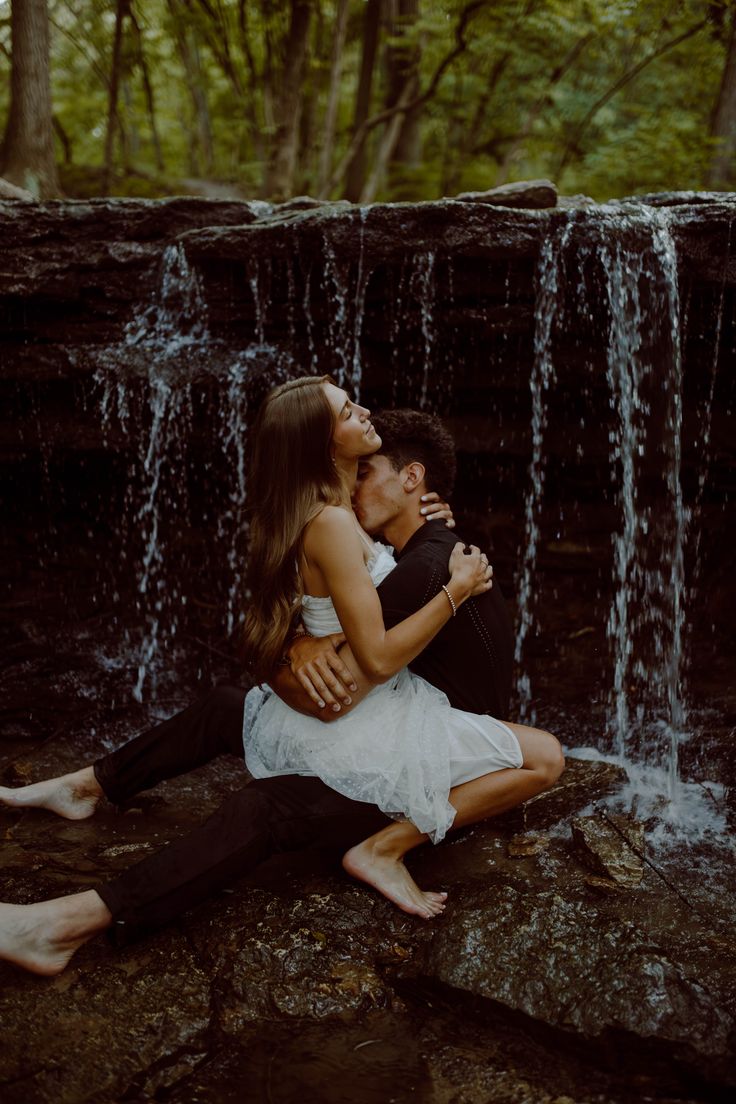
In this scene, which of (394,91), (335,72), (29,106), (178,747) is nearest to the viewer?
(178,747)

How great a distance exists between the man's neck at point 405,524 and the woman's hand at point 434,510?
1.1 inches

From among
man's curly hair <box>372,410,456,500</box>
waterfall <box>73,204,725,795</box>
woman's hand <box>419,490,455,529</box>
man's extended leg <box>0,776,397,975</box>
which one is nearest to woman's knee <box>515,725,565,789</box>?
man's extended leg <box>0,776,397,975</box>

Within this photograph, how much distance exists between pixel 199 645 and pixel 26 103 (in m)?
6.33

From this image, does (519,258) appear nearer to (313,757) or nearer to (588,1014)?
(313,757)

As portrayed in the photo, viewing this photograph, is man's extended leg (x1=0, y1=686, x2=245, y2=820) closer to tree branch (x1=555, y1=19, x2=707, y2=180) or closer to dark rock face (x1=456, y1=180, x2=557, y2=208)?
dark rock face (x1=456, y1=180, x2=557, y2=208)

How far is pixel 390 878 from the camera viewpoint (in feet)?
10.1

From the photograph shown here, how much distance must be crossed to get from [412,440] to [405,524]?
0.37m

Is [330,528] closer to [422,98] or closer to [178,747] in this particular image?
[178,747]

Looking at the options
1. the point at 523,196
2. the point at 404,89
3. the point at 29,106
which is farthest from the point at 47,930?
the point at 404,89

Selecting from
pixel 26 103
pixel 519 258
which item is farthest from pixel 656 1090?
pixel 26 103

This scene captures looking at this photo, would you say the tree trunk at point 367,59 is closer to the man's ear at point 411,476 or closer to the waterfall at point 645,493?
the waterfall at point 645,493

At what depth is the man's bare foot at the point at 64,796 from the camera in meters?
3.72

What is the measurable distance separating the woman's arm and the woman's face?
0.90ft

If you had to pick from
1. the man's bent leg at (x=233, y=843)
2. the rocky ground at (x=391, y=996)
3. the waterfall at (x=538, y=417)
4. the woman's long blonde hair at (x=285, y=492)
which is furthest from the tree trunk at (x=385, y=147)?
the rocky ground at (x=391, y=996)
